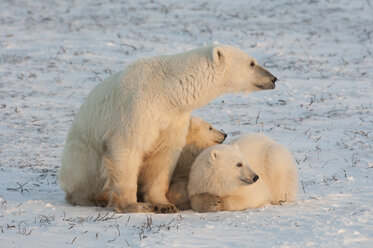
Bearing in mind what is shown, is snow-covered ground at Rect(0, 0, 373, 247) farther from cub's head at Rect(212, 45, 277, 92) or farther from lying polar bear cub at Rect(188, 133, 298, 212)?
cub's head at Rect(212, 45, 277, 92)

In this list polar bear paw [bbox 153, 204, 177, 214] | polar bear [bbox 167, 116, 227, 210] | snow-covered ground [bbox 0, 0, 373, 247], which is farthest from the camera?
polar bear [bbox 167, 116, 227, 210]

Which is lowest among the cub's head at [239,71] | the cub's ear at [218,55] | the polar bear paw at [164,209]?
the polar bear paw at [164,209]

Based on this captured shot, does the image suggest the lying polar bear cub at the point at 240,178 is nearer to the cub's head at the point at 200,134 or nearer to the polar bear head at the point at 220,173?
the polar bear head at the point at 220,173

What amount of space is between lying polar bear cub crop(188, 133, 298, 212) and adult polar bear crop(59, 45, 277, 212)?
0.33 m

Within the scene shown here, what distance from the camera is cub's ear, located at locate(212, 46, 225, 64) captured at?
5.82 meters

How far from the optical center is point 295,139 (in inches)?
343

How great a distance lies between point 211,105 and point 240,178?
5340 mm

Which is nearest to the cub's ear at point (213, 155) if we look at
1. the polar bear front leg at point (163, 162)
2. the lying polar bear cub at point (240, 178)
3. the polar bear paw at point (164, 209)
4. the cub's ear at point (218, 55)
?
the lying polar bear cub at point (240, 178)

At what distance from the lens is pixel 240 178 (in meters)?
5.70

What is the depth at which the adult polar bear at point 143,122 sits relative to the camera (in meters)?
5.64

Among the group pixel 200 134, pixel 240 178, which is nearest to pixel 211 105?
pixel 200 134

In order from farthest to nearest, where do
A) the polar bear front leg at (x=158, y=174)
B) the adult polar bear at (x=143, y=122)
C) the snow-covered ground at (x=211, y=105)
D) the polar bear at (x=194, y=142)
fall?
the polar bear at (x=194, y=142), the polar bear front leg at (x=158, y=174), the adult polar bear at (x=143, y=122), the snow-covered ground at (x=211, y=105)

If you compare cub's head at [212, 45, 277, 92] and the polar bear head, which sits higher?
cub's head at [212, 45, 277, 92]

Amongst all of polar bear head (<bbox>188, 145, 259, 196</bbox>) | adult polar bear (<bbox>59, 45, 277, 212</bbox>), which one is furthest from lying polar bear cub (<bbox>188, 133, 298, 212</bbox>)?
adult polar bear (<bbox>59, 45, 277, 212</bbox>)
